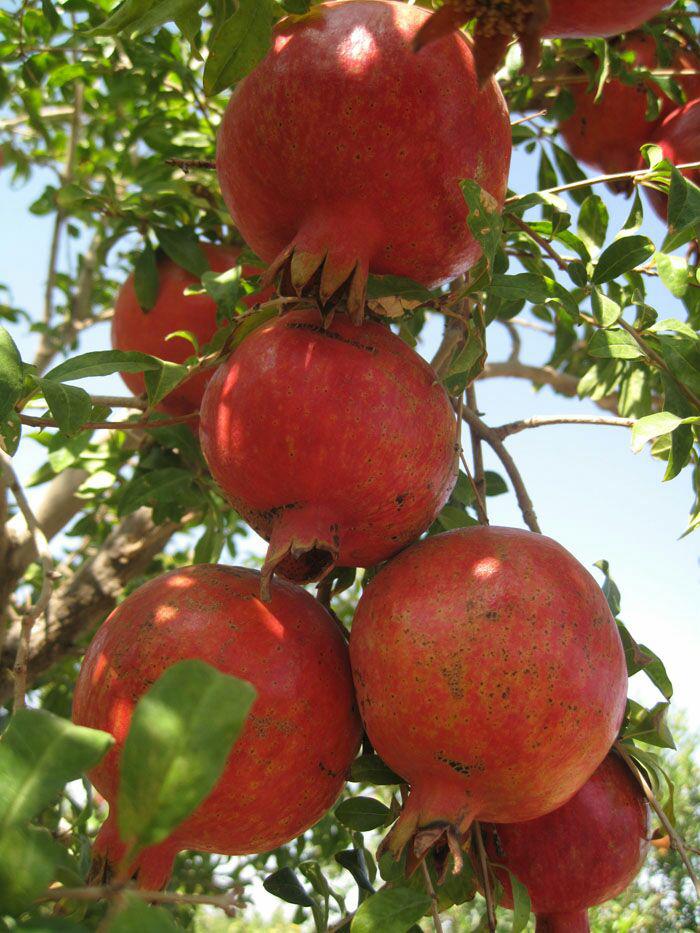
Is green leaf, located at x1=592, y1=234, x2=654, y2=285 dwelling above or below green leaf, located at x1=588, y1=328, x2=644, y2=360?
above

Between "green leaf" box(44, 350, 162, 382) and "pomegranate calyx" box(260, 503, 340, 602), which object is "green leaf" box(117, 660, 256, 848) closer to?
"pomegranate calyx" box(260, 503, 340, 602)

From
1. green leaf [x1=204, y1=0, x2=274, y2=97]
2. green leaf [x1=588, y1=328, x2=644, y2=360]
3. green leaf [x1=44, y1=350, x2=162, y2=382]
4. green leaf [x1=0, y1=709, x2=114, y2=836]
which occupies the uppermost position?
green leaf [x1=204, y1=0, x2=274, y2=97]

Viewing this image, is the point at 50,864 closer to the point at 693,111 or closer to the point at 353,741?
the point at 353,741

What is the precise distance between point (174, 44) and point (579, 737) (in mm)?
1812

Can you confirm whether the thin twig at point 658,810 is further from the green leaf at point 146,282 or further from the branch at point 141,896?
the green leaf at point 146,282

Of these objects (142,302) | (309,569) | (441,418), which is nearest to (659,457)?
(441,418)

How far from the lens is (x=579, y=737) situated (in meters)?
0.95

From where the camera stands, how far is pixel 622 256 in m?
1.37

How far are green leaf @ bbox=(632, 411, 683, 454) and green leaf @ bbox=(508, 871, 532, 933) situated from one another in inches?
22.7

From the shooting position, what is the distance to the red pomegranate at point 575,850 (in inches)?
45.3

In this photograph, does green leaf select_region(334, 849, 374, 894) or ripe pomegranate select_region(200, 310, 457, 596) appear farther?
green leaf select_region(334, 849, 374, 894)

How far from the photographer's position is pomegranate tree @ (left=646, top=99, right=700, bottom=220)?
1.83 m

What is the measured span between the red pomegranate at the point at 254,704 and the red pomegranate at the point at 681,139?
130 cm

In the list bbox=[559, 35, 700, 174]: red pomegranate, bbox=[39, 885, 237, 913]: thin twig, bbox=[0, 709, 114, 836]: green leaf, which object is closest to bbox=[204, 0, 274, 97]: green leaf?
bbox=[0, 709, 114, 836]: green leaf
